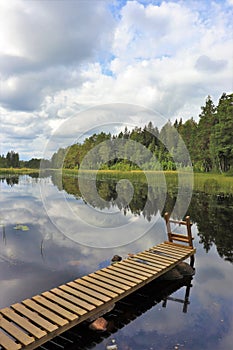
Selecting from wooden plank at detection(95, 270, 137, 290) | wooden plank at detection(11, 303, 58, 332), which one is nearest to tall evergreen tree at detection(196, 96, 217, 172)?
wooden plank at detection(95, 270, 137, 290)

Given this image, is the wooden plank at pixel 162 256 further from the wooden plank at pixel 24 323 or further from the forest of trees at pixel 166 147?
the forest of trees at pixel 166 147

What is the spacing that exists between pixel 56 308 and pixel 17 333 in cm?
84

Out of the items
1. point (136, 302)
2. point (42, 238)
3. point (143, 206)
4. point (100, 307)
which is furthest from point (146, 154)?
point (100, 307)

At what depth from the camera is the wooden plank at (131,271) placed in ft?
20.9

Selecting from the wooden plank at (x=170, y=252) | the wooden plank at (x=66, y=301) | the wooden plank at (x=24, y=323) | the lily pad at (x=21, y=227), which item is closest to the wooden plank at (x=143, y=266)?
the wooden plank at (x=170, y=252)

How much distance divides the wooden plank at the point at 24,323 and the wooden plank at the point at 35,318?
0.26 feet

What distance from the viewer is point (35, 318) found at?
4.62 meters

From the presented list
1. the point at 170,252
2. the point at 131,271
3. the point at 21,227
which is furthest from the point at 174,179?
the point at 131,271

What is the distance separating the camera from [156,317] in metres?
5.66

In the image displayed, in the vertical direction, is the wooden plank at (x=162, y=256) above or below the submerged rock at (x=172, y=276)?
above

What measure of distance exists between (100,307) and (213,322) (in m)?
2.19

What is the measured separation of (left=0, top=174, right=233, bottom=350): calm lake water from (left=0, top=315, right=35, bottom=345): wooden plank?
40.8 inches

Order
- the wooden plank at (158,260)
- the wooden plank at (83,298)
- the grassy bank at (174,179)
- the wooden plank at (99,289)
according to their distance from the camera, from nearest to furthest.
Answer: the wooden plank at (83,298), the wooden plank at (99,289), the wooden plank at (158,260), the grassy bank at (174,179)

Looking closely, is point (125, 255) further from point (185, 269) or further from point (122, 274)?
point (122, 274)
